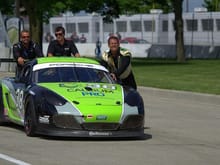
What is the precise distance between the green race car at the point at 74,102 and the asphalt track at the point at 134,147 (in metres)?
0.21

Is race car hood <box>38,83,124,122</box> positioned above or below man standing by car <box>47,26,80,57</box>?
below

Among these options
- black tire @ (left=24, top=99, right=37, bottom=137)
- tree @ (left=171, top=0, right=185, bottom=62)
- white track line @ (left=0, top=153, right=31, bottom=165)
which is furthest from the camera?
tree @ (left=171, top=0, right=185, bottom=62)

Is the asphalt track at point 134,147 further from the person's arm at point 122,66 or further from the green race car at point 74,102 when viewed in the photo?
the person's arm at point 122,66

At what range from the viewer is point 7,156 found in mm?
10641

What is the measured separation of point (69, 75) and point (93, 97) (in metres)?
1.11

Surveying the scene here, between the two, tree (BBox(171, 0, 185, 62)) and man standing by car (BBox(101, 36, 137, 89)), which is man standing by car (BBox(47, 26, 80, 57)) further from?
tree (BBox(171, 0, 185, 62))

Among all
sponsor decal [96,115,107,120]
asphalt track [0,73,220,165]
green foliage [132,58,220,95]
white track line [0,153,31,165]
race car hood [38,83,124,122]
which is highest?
race car hood [38,83,124,122]

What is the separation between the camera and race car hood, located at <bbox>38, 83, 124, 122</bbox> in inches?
477

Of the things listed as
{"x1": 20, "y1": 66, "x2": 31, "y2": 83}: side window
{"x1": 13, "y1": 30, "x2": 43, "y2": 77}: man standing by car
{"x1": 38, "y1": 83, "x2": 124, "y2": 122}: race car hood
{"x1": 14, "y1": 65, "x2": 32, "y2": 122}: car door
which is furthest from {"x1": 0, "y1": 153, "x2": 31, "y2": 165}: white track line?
{"x1": 13, "y1": 30, "x2": 43, "y2": 77}: man standing by car

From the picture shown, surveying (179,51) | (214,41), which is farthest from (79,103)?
(214,41)

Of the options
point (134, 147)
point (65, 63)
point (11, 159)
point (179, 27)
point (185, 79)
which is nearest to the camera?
point (11, 159)

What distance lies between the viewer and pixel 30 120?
12.6m

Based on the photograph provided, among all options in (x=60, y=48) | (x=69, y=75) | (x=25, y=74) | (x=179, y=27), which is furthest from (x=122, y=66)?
(x=179, y=27)

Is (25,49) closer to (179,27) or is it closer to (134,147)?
(134,147)
